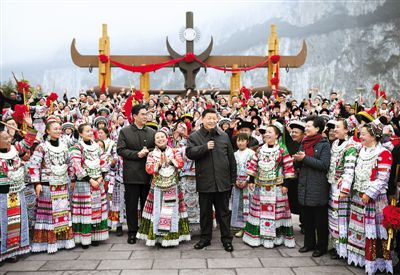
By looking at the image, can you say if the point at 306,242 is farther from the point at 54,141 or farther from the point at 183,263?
the point at 54,141

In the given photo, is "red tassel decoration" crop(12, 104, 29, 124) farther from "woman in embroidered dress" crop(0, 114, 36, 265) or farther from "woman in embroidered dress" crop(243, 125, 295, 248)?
"woman in embroidered dress" crop(243, 125, 295, 248)

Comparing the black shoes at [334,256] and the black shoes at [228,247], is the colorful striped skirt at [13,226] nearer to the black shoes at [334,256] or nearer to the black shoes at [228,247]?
the black shoes at [228,247]

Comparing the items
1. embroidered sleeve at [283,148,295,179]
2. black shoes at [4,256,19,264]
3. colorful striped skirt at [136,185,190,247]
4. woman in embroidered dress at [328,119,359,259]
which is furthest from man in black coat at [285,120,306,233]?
black shoes at [4,256,19,264]

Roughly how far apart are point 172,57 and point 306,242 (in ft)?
44.2

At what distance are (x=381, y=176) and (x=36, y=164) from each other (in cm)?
415

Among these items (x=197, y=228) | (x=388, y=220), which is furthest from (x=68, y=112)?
(x=388, y=220)

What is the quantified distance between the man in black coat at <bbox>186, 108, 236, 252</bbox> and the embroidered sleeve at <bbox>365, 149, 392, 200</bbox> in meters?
1.72

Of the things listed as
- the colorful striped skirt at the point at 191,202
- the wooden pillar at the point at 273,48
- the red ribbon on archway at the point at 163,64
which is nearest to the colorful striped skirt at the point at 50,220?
the colorful striped skirt at the point at 191,202

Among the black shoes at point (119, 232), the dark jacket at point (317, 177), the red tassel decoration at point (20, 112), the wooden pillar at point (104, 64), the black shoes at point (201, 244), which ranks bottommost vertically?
the black shoes at point (119, 232)

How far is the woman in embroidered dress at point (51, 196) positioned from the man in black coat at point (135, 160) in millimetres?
801

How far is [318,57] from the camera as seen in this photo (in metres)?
61.5

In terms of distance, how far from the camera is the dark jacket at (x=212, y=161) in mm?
4414

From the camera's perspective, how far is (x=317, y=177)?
4.21 meters

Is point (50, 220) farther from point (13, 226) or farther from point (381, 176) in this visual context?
point (381, 176)
